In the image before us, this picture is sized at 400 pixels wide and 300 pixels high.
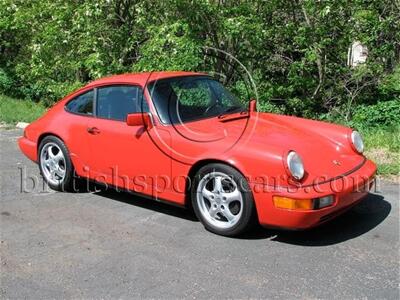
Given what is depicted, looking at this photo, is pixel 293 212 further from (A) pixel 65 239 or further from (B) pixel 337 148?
(A) pixel 65 239

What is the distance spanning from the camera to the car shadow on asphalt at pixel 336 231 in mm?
4371

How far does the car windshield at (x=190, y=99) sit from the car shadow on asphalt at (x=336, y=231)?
1317mm

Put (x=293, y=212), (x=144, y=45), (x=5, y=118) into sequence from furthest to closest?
(x=5, y=118)
(x=144, y=45)
(x=293, y=212)

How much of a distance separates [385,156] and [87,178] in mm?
3992

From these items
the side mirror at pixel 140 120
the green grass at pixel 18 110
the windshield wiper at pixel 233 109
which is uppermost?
the windshield wiper at pixel 233 109

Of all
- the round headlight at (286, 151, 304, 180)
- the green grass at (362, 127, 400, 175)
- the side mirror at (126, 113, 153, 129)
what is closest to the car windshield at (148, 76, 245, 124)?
the side mirror at (126, 113, 153, 129)

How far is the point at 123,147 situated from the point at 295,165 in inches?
70.7

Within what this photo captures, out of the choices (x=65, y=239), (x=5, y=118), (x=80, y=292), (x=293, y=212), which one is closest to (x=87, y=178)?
(x=65, y=239)

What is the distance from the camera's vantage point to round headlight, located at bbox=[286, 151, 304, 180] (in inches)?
161

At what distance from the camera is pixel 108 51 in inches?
392

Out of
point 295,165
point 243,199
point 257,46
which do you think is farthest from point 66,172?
point 257,46

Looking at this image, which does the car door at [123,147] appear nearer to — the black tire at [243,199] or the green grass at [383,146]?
the black tire at [243,199]

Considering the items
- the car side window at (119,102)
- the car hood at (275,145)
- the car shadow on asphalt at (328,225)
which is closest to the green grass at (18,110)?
the car side window at (119,102)

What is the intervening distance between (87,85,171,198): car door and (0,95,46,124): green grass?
633 cm
